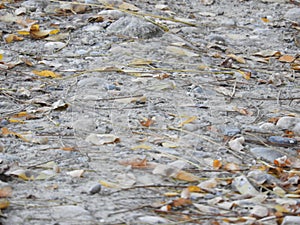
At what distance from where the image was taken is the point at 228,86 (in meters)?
3.48

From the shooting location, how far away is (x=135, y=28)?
4020 millimetres

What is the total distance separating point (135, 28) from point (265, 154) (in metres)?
1.54

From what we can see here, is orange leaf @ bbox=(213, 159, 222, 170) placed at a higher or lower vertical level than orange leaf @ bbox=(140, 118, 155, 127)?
higher

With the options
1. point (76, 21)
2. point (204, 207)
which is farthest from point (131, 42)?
point (204, 207)

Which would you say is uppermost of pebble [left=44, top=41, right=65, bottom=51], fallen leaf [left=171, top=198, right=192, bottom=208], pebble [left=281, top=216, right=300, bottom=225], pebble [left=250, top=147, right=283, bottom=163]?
pebble [left=281, top=216, right=300, bottom=225]

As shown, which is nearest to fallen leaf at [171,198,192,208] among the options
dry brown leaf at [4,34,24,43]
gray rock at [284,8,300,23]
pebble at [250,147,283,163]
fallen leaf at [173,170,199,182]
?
fallen leaf at [173,170,199,182]

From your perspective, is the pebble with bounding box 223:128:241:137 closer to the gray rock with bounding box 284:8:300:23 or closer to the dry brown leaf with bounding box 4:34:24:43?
the dry brown leaf with bounding box 4:34:24:43

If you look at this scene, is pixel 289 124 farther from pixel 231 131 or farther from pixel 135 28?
pixel 135 28

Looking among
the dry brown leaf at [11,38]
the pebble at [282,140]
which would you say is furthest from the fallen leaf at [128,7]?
the pebble at [282,140]

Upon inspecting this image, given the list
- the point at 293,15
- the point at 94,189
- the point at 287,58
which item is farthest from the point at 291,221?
the point at 293,15

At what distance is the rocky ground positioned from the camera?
230cm

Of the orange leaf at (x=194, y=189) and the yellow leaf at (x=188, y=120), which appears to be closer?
the orange leaf at (x=194, y=189)

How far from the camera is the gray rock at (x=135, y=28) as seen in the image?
4.01 m

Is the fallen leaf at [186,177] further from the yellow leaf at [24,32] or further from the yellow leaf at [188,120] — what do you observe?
the yellow leaf at [24,32]
